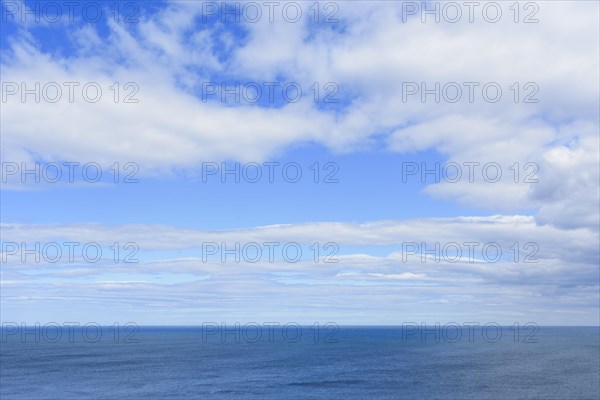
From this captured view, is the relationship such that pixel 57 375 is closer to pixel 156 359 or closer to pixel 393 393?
pixel 156 359

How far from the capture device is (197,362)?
490 feet

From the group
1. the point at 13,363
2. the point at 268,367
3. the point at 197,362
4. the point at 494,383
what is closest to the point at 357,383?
the point at 494,383

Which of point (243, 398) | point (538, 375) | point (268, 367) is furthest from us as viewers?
point (268, 367)

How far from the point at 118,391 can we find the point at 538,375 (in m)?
85.1

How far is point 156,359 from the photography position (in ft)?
517

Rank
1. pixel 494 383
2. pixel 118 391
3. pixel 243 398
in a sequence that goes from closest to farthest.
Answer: pixel 243 398 < pixel 118 391 < pixel 494 383

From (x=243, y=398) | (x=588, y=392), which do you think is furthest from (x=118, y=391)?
(x=588, y=392)

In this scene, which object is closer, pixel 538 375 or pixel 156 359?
pixel 538 375

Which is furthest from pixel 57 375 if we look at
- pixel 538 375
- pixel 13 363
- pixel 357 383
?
pixel 538 375

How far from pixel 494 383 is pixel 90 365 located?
317ft

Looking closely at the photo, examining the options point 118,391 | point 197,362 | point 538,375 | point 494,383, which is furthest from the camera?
point 197,362

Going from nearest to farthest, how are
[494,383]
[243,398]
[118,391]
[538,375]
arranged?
[243,398] → [118,391] → [494,383] → [538,375]

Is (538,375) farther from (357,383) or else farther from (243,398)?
(243,398)

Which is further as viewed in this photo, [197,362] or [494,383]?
[197,362]
